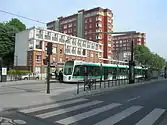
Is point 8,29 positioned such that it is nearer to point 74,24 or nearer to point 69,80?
point 69,80

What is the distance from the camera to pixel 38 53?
53469mm

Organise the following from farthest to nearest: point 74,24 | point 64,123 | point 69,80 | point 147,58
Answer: point 74,24 → point 147,58 → point 69,80 → point 64,123

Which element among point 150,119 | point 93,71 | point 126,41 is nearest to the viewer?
point 150,119

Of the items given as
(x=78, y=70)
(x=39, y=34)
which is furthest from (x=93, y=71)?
(x=39, y=34)

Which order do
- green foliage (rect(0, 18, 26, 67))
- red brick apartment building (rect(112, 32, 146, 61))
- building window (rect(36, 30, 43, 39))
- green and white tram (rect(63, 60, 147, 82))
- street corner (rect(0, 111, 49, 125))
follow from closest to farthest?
street corner (rect(0, 111, 49, 125)), green and white tram (rect(63, 60, 147, 82)), green foliage (rect(0, 18, 26, 67)), building window (rect(36, 30, 43, 39)), red brick apartment building (rect(112, 32, 146, 61))

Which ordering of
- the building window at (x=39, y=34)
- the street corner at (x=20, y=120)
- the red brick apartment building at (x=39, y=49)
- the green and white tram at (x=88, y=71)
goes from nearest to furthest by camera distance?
the street corner at (x=20, y=120) → the green and white tram at (x=88, y=71) → the red brick apartment building at (x=39, y=49) → the building window at (x=39, y=34)

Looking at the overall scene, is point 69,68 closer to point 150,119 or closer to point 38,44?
point 150,119

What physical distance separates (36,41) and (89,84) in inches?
1495

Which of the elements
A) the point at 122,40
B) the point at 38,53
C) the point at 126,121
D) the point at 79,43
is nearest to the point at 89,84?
the point at 126,121

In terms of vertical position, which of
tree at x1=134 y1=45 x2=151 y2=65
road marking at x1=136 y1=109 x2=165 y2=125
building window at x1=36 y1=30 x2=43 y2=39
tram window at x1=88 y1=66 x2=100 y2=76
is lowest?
Answer: road marking at x1=136 y1=109 x2=165 y2=125

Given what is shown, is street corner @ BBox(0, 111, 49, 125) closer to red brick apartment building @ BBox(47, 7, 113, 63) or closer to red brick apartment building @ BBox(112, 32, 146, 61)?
red brick apartment building @ BBox(47, 7, 113, 63)

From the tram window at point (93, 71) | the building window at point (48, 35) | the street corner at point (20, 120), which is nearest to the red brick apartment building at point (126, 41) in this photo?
the building window at point (48, 35)

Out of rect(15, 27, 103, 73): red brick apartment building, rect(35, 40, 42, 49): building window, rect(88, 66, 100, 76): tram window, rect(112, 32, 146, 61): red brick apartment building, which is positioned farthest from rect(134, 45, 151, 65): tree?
rect(88, 66, 100, 76): tram window

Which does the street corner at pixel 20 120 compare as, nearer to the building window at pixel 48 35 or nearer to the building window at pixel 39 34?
the building window at pixel 39 34
